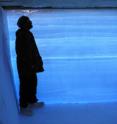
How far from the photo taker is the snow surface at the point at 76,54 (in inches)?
260

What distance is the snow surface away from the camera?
21.6ft

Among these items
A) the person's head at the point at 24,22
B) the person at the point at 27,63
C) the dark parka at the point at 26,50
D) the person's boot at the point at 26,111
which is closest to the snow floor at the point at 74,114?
the person's boot at the point at 26,111

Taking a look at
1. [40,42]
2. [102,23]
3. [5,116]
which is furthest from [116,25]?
[5,116]

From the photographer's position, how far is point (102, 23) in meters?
16.3

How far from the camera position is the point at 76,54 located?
34.4 feet

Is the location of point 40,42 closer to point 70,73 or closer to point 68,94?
point 70,73

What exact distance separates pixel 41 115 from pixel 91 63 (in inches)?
134

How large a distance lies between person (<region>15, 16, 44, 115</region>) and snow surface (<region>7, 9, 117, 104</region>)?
1.37 ft

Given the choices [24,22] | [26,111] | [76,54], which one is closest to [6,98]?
[24,22]

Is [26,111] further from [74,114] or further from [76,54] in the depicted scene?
[76,54]

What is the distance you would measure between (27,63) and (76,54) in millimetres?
4969

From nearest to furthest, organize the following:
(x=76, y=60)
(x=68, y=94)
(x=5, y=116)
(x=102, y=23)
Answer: (x=5, y=116) → (x=68, y=94) → (x=76, y=60) → (x=102, y=23)

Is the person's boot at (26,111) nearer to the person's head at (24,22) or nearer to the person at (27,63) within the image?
the person at (27,63)

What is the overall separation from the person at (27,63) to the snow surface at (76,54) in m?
0.42
